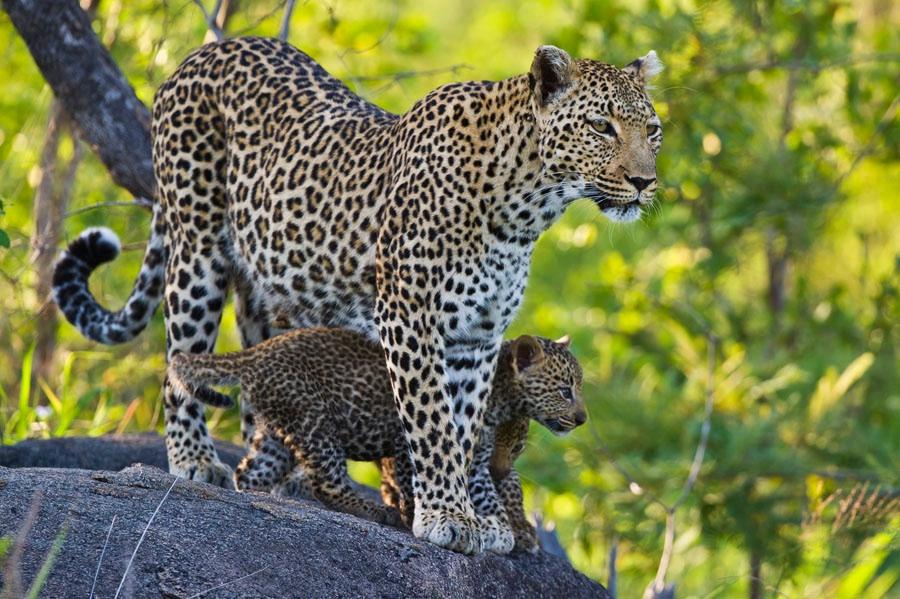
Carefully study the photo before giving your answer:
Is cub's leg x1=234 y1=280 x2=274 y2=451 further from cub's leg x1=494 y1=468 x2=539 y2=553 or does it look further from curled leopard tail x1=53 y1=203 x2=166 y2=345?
cub's leg x1=494 y1=468 x2=539 y2=553

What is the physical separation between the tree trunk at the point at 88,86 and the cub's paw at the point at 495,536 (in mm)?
3694

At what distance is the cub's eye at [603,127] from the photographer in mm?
6188

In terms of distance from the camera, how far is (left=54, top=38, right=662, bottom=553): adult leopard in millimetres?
6258

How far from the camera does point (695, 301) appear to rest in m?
15.1

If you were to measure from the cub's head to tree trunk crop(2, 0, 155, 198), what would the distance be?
11.5ft

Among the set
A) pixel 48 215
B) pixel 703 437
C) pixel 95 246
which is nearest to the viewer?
pixel 95 246

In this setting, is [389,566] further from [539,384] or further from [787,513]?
[787,513]

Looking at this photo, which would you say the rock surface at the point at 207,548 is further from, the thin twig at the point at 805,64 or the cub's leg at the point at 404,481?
the thin twig at the point at 805,64

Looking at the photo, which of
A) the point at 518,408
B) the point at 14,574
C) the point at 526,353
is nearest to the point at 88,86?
the point at 526,353

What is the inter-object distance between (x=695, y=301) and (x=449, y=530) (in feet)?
31.4

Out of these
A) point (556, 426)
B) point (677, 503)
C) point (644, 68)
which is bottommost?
point (677, 503)

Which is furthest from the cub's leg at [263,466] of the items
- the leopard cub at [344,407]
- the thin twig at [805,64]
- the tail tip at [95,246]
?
the thin twig at [805,64]

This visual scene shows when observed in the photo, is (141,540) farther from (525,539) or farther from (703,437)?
(703,437)

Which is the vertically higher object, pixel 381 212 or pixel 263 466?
pixel 381 212
